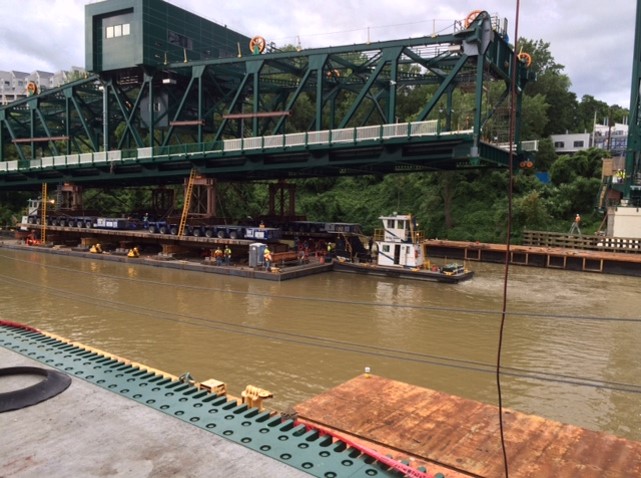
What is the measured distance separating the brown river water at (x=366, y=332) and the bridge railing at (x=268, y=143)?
828cm

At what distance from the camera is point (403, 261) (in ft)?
94.4

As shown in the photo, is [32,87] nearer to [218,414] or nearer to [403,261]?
[403,261]

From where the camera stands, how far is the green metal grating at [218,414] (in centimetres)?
437

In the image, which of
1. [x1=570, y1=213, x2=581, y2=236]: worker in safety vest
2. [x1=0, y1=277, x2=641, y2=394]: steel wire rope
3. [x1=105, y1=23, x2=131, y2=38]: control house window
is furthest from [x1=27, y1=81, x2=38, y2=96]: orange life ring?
[x1=570, y1=213, x2=581, y2=236]: worker in safety vest

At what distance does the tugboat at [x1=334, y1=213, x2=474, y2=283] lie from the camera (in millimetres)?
27391

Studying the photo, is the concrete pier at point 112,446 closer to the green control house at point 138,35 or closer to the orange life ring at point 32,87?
the green control house at point 138,35

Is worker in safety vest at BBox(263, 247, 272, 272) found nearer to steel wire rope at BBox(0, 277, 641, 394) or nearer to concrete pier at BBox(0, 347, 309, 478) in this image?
steel wire rope at BBox(0, 277, 641, 394)

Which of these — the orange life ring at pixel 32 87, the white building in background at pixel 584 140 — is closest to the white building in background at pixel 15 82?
the orange life ring at pixel 32 87

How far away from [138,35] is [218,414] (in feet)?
136

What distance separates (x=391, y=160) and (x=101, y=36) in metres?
29.5

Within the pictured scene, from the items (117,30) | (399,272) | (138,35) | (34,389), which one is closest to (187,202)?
(138,35)

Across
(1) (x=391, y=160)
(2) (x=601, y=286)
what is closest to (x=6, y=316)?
(1) (x=391, y=160)

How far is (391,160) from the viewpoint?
29219 millimetres

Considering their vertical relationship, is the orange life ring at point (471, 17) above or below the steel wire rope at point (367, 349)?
above
